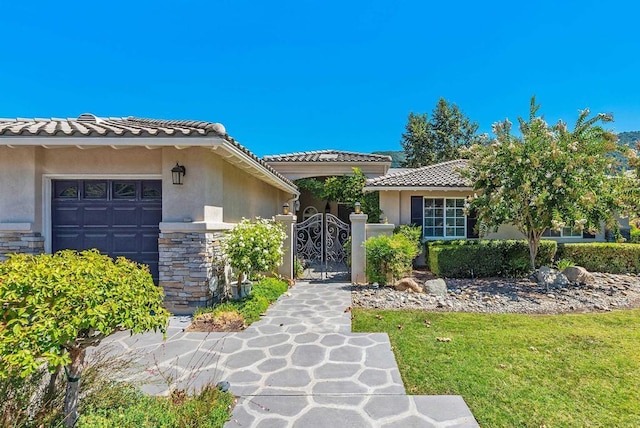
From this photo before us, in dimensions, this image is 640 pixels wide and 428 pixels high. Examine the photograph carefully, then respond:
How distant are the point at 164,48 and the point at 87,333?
60.0 ft

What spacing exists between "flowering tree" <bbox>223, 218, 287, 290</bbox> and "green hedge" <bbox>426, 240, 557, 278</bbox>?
6.76 meters

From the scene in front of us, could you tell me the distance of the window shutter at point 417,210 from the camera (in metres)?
15.0

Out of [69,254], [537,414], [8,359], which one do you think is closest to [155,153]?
[69,254]

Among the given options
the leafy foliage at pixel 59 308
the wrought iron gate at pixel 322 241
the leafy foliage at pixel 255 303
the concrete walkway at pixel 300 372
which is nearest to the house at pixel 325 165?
the wrought iron gate at pixel 322 241

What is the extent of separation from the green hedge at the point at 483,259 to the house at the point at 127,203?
835cm

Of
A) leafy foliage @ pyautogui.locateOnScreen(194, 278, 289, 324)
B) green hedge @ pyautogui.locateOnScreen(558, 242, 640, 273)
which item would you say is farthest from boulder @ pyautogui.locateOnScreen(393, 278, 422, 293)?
green hedge @ pyautogui.locateOnScreen(558, 242, 640, 273)

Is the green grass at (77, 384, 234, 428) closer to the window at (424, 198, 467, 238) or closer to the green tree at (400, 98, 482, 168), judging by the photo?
the window at (424, 198, 467, 238)

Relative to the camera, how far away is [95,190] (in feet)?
27.0

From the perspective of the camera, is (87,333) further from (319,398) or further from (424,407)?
(424,407)

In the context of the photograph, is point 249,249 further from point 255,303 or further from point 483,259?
point 483,259

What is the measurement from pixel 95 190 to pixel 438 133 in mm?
35309

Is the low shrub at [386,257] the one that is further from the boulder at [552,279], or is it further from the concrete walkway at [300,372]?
the boulder at [552,279]

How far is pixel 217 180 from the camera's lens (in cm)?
852

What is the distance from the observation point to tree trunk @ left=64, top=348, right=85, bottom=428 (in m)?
2.91
